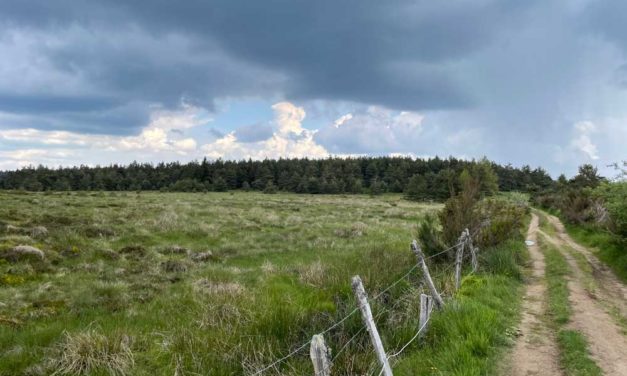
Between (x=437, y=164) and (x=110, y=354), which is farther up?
(x=437, y=164)

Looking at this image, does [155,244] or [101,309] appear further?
[155,244]

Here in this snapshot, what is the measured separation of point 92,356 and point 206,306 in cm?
260

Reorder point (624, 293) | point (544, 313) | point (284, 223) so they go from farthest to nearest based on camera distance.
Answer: point (284, 223), point (624, 293), point (544, 313)

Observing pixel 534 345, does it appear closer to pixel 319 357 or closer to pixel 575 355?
pixel 575 355

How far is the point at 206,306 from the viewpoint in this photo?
9547 mm

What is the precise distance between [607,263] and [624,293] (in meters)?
4.93

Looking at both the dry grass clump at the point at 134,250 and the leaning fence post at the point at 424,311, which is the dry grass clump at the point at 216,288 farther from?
the dry grass clump at the point at 134,250

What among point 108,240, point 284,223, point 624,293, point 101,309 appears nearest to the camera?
point 101,309

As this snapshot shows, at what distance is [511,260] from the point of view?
14602mm

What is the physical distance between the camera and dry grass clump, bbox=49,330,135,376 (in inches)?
278

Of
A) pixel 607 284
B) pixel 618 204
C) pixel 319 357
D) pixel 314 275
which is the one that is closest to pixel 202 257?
pixel 314 275

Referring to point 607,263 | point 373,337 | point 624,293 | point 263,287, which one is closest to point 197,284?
point 263,287

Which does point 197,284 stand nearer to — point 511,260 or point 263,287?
point 263,287

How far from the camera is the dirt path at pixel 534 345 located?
6742 millimetres
